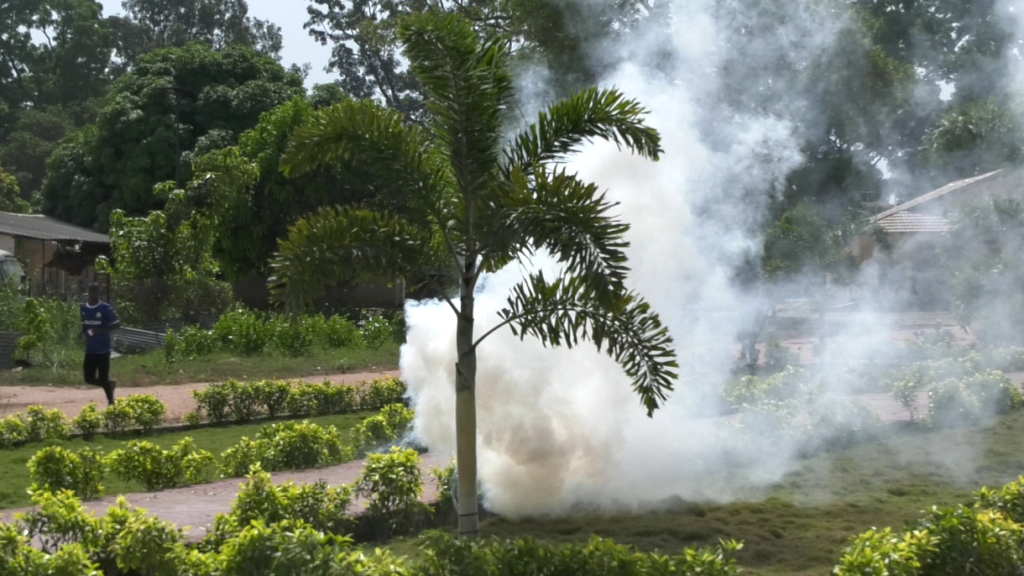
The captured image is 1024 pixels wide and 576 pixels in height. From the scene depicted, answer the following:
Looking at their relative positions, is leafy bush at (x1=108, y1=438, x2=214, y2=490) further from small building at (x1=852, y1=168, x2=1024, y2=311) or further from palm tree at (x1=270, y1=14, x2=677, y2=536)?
small building at (x1=852, y1=168, x2=1024, y2=311)

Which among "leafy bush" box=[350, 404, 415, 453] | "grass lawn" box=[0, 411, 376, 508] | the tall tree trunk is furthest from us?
"leafy bush" box=[350, 404, 415, 453]

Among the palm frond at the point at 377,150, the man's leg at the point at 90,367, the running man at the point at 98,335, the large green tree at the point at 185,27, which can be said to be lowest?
the man's leg at the point at 90,367

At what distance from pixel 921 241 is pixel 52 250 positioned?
22617mm

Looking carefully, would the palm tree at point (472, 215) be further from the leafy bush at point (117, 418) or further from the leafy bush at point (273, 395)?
the leafy bush at point (273, 395)

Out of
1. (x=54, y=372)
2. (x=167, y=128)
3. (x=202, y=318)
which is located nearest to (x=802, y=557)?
(x=54, y=372)

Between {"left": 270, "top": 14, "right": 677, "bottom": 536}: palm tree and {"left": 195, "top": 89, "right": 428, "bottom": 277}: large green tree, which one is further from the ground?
{"left": 195, "top": 89, "right": 428, "bottom": 277}: large green tree

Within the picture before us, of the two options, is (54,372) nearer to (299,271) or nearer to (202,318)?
(202,318)

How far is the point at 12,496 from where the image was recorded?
8188mm

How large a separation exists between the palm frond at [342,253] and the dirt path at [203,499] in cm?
171

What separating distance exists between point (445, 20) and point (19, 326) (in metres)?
13.9

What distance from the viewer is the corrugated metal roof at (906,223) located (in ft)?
63.7

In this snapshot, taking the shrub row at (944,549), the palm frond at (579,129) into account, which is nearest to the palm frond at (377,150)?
the palm frond at (579,129)

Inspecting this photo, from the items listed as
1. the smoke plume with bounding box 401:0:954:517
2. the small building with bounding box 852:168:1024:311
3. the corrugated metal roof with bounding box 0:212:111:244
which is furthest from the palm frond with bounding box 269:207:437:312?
the corrugated metal roof with bounding box 0:212:111:244

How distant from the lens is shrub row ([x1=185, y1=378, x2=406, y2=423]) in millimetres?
12766
